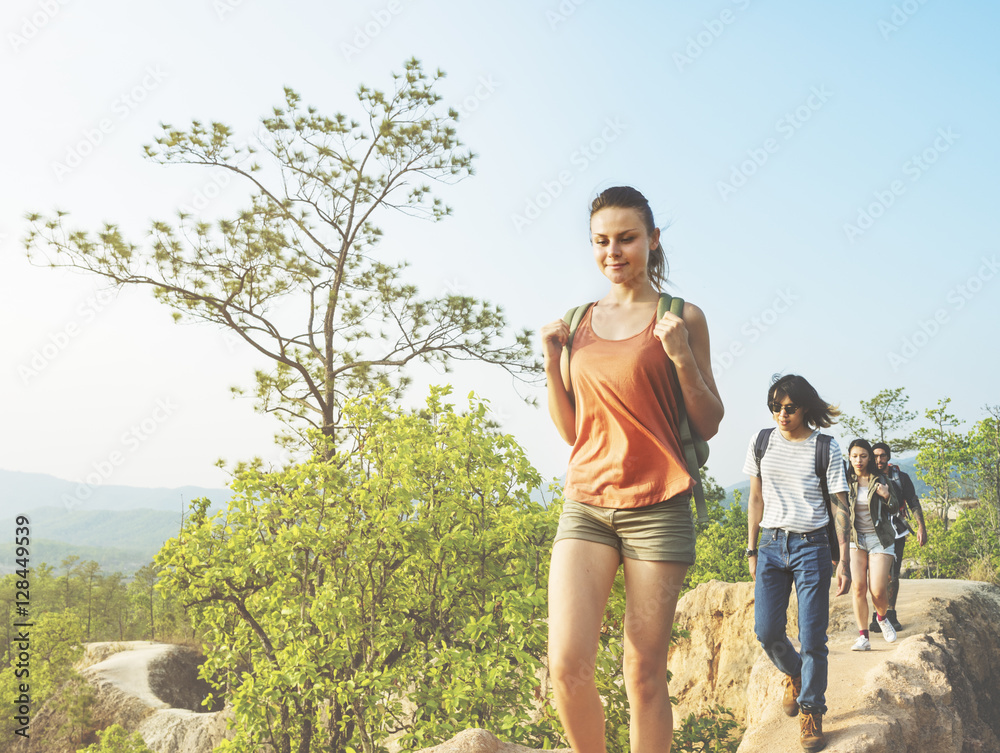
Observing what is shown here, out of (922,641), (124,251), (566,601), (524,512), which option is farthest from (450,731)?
(124,251)

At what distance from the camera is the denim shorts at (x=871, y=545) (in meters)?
5.85

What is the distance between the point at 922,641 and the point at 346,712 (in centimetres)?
437

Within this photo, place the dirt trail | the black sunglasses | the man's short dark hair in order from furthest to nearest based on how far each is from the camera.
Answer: the man's short dark hair → the black sunglasses → the dirt trail

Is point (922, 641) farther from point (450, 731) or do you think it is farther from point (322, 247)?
point (322, 247)

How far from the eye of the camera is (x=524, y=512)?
16.1 feet

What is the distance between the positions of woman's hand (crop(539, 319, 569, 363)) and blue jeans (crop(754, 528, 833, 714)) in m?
2.32

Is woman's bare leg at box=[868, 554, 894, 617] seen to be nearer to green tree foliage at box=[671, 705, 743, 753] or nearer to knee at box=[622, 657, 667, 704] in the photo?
green tree foliage at box=[671, 705, 743, 753]

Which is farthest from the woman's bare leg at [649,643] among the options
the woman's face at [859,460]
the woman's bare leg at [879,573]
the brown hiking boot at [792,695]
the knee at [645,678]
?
the woman's face at [859,460]

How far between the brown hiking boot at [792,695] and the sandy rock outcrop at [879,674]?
0.10 metres

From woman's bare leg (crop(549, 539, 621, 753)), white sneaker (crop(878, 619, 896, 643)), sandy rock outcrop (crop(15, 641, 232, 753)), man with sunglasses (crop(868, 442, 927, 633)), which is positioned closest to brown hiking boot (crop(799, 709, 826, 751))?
woman's bare leg (crop(549, 539, 621, 753))

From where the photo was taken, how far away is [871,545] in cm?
589

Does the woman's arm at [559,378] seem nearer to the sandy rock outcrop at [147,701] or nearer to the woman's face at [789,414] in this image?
the woman's face at [789,414]

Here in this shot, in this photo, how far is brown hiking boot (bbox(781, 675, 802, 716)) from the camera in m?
4.25

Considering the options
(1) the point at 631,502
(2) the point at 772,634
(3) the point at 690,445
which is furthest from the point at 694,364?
(2) the point at 772,634
